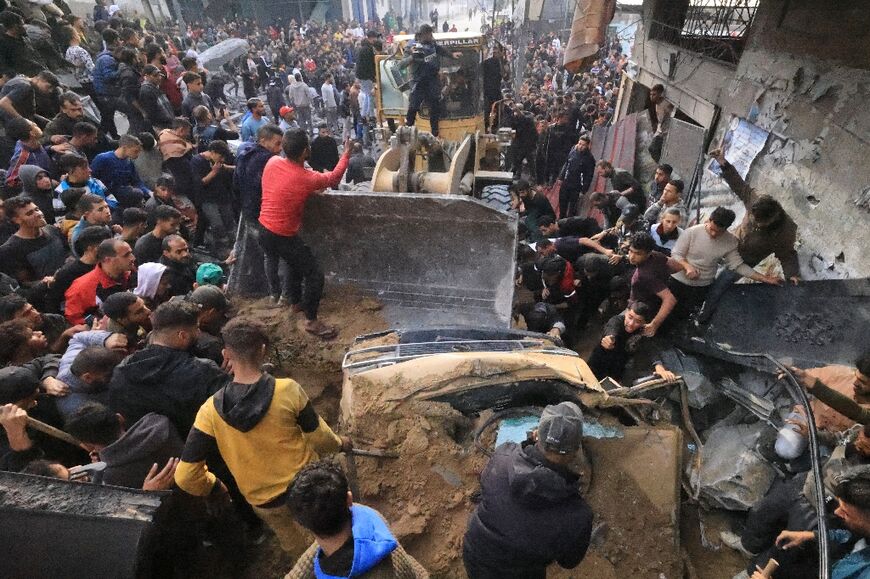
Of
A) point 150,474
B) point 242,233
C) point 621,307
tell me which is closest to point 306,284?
point 242,233

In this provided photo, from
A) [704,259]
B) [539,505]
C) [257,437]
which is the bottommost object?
[704,259]

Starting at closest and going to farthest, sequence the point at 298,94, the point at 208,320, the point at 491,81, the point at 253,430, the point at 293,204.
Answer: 1. the point at 253,430
2. the point at 208,320
3. the point at 293,204
4. the point at 491,81
5. the point at 298,94

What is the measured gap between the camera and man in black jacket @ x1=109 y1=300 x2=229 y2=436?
8.28ft

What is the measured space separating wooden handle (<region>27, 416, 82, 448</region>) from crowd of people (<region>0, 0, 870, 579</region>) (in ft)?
0.08

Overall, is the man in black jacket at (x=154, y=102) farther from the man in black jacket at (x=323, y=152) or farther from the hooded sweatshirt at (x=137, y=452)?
the hooded sweatshirt at (x=137, y=452)

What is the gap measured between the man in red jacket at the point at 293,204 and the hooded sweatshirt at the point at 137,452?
6.32ft

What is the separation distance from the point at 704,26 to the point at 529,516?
447 inches

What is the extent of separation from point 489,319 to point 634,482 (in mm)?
2068

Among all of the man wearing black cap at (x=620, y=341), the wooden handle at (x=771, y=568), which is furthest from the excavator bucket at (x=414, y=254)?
the wooden handle at (x=771, y=568)

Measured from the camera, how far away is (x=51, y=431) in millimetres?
2516

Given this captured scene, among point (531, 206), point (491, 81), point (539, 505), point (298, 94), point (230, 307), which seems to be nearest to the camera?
point (539, 505)

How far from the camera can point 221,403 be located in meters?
2.15

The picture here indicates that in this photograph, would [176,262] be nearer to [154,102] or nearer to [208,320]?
[208,320]

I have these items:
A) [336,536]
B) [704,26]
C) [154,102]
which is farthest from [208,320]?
[704,26]
